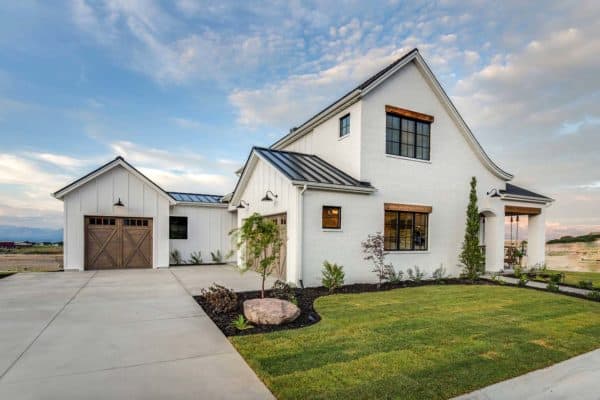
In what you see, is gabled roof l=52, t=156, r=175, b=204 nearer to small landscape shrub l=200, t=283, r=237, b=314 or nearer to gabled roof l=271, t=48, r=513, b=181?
gabled roof l=271, t=48, r=513, b=181

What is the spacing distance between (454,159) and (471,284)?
17.6 ft

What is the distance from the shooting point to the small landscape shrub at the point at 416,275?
11828mm

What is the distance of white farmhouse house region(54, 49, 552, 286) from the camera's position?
34.3 feet

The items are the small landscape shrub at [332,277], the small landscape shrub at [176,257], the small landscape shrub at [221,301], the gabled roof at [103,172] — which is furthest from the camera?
the small landscape shrub at [176,257]

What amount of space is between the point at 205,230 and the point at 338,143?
8943mm

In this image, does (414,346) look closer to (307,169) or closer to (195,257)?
(307,169)

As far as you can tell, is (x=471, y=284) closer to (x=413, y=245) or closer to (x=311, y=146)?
(x=413, y=245)

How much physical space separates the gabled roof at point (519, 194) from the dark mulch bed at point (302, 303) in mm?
4757

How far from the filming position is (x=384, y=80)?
1166 cm

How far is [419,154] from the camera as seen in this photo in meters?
12.8

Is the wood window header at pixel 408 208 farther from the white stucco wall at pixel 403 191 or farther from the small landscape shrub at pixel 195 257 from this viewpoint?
the small landscape shrub at pixel 195 257

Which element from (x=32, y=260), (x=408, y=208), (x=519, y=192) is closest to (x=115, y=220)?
(x=32, y=260)

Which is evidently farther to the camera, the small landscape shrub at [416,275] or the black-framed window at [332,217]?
the small landscape shrub at [416,275]

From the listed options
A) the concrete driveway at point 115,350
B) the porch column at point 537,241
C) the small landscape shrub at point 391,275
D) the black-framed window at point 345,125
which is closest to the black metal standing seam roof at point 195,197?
the black-framed window at point 345,125
